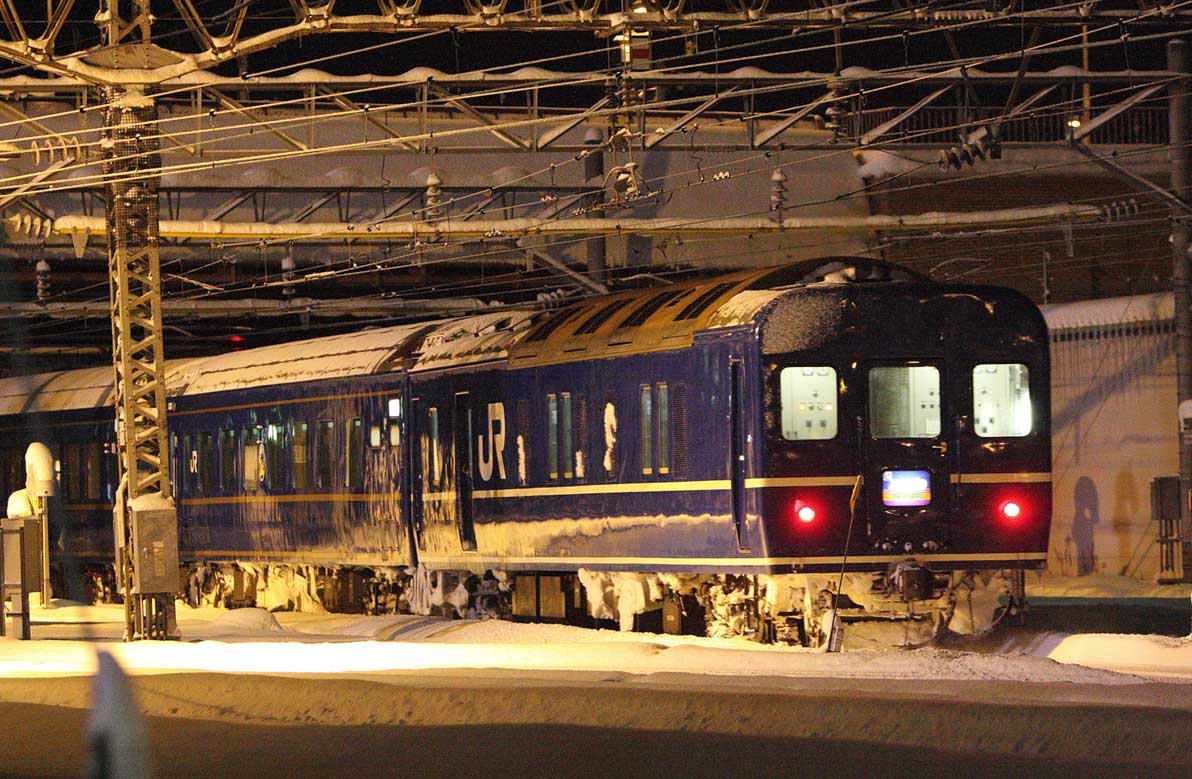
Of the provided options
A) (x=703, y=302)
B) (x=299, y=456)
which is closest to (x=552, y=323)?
(x=703, y=302)

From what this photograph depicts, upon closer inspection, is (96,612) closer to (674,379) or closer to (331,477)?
(331,477)

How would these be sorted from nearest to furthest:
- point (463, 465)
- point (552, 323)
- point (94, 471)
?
point (552, 323) → point (463, 465) → point (94, 471)

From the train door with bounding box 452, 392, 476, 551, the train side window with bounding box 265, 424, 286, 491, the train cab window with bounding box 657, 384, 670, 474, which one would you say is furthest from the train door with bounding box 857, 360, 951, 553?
the train side window with bounding box 265, 424, 286, 491

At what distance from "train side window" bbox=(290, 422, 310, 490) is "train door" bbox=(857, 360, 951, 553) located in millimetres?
10589

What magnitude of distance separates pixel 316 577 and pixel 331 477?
2198 mm

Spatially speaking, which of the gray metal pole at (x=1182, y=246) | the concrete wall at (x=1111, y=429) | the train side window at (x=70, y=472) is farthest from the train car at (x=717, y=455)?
the train side window at (x=70, y=472)

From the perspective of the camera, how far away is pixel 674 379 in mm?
18844

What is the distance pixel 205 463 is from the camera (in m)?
29.7

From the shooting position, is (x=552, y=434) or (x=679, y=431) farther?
(x=552, y=434)

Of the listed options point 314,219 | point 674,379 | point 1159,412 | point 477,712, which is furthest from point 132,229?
point 314,219

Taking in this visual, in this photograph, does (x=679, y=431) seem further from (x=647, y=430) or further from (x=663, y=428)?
(x=647, y=430)

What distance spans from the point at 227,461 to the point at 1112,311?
1256 cm

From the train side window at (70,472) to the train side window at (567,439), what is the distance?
1498cm

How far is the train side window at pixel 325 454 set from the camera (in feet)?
85.6
